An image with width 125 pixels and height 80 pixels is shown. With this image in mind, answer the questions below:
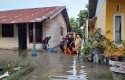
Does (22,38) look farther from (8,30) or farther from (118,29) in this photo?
(118,29)

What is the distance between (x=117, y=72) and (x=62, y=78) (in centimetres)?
397

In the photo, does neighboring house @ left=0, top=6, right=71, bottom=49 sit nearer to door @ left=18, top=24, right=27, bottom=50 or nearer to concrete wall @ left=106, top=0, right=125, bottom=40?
door @ left=18, top=24, right=27, bottom=50

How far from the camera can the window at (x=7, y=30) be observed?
86.9 ft

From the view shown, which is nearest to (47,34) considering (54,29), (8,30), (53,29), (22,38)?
(53,29)

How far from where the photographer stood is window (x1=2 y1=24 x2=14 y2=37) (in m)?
26.5

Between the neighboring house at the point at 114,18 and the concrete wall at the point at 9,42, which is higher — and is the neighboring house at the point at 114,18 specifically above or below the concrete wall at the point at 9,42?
above

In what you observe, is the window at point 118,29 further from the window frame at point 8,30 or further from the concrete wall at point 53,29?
the window frame at point 8,30

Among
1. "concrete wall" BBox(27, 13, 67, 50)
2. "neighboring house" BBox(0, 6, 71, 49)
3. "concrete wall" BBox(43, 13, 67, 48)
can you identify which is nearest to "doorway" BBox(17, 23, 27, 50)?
"neighboring house" BBox(0, 6, 71, 49)

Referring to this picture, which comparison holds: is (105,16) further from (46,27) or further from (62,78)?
(46,27)

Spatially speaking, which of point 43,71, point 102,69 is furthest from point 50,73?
point 102,69

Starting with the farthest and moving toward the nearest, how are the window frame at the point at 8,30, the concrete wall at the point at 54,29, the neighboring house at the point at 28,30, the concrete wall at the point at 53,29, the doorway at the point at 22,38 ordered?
the window frame at the point at 8,30, the doorway at the point at 22,38, the concrete wall at the point at 54,29, the concrete wall at the point at 53,29, the neighboring house at the point at 28,30

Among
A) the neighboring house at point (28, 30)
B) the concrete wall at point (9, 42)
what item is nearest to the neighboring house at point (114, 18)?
the neighboring house at point (28, 30)

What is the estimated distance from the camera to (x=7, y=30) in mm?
26812

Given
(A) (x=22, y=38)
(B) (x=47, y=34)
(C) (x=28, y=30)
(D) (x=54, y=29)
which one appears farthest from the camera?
(D) (x=54, y=29)
